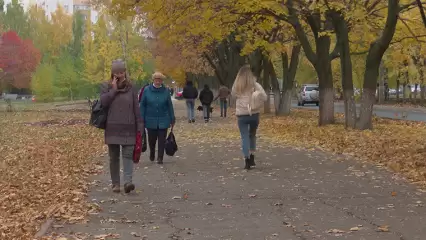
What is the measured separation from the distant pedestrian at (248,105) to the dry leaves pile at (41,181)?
2754 millimetres

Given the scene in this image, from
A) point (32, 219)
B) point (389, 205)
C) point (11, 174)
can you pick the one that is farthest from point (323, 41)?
point (32, 219)

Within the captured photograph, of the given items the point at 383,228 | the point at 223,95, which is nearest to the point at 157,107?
the point at 383,228

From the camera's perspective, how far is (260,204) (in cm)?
829

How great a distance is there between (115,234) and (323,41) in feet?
58.2

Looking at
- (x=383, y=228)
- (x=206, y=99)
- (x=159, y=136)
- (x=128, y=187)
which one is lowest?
(x=383, y=228)

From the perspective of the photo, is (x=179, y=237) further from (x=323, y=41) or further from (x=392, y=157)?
(x=323, y=41)

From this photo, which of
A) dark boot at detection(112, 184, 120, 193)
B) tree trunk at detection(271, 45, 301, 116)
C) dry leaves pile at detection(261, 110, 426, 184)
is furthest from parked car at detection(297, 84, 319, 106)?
dark boot at detection(112, 184, 120, 193)

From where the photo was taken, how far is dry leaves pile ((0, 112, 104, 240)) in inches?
293

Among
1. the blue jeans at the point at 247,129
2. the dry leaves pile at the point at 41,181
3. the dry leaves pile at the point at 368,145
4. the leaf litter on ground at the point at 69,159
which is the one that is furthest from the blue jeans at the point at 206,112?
the blue jeans at the point at 247,129

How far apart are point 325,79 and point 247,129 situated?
12441 mm

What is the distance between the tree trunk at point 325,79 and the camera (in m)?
23.5

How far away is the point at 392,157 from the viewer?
13.1 m

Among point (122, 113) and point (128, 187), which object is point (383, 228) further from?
point (122, 113)

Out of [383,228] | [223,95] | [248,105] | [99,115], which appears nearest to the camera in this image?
[383,228]
